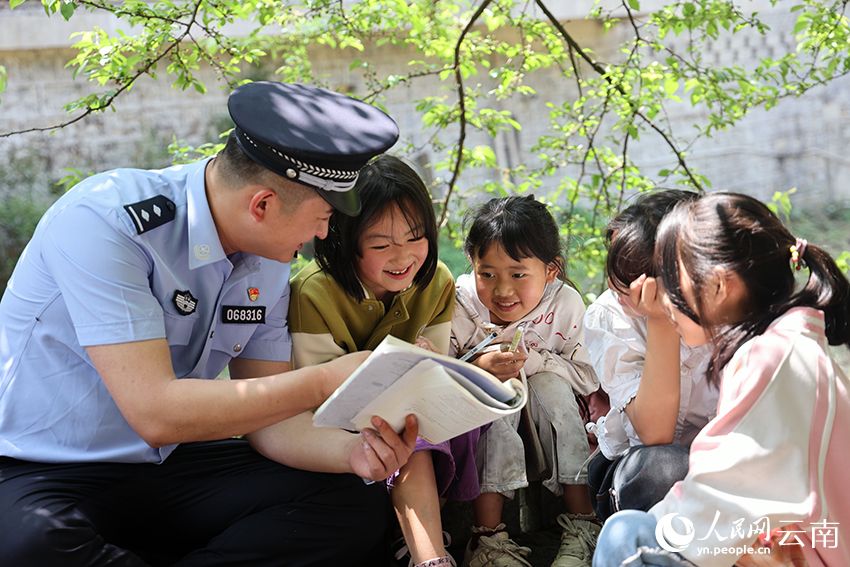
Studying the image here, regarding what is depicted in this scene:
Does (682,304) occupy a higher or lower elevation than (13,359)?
higher

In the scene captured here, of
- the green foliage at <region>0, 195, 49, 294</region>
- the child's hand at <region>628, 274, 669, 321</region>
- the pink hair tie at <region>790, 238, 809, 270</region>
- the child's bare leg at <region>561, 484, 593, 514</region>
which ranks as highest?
the pink hair tie at <region>790, 238, 809, 270</region>

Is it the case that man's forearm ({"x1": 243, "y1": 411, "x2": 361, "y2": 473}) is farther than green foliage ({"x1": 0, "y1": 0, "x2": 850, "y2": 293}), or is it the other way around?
green foliage ({"x1": 0, "y1": 0, "x2": 850, "y2": 293})

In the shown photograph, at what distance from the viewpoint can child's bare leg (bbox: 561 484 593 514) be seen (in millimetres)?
2766

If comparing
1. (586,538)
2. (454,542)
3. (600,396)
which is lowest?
(454,542)

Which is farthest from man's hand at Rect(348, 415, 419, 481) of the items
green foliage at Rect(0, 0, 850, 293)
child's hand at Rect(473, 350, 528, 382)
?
green foliage at Rect(0, 0, 850, 293)

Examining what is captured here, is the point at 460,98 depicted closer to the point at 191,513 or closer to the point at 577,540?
the point at 577,540

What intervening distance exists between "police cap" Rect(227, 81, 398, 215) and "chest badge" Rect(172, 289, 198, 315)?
16.3 inches

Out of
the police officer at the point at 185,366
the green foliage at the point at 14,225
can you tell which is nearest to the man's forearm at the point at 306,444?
the police officer at the point at 185,366

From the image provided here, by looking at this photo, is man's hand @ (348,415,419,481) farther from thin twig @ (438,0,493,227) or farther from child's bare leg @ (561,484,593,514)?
thin twig @ (438,0,493,227)

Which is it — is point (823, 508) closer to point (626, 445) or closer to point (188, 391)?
point (626, 445)

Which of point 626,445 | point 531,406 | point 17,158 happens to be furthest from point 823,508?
point 17,158

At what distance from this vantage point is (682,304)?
202 centimetres

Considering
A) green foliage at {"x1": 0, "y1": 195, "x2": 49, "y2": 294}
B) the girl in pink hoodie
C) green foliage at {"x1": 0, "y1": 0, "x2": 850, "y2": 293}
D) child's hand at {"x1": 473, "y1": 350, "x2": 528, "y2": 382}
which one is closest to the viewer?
the girl in pink hoodie

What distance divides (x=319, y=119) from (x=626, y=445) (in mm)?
1182
